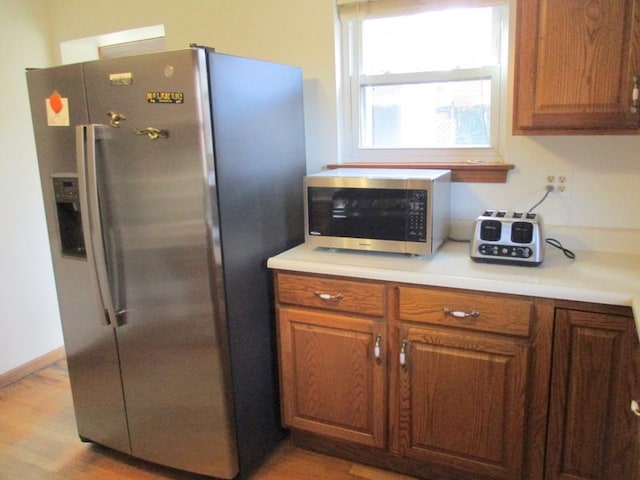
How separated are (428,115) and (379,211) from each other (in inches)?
25.3

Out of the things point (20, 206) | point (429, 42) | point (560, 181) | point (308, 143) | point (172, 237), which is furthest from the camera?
point (20, 206)

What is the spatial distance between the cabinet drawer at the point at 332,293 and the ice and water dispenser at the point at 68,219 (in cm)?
81

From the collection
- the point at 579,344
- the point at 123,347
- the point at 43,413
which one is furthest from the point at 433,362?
the point at 43,413

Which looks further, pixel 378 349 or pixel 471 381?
pixel 378 349

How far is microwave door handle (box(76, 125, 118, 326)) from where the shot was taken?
1815 mm

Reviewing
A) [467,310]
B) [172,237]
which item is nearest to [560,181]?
[467,310]

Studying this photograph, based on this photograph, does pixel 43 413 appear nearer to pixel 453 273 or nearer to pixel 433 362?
pixel 433 362

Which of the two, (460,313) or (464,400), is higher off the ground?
(460,313)

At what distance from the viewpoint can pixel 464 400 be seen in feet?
5.87

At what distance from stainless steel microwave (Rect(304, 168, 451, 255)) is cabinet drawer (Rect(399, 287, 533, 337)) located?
0.20 metres

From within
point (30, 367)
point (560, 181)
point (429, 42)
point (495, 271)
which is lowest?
point (30, 367)

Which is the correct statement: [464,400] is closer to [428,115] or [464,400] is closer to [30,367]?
[428,115]

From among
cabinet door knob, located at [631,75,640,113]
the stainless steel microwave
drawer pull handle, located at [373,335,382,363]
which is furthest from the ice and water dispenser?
cabinet door knob, located at [631,75,640,113]

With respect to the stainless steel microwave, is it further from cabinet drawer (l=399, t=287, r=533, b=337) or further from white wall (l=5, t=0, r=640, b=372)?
white wall (l=5, t=0, r=640, b=372)
